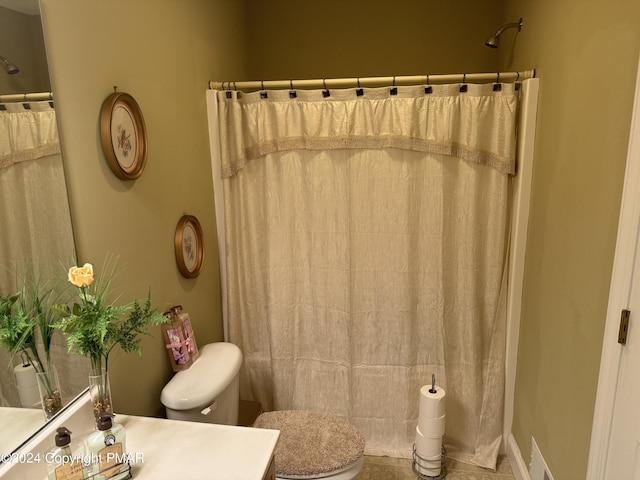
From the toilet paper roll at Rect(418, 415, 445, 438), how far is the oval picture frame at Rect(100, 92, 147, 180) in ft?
5.42

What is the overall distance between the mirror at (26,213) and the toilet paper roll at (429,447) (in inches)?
61.3

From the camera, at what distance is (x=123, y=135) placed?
1413mm

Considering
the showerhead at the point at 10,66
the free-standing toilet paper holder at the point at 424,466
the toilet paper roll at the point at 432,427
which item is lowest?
the free-standing toilet paper holder at the point at 424,466

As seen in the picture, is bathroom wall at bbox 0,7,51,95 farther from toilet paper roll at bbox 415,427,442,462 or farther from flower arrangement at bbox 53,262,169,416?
toilet paper roll at bbox 415,427,442,462

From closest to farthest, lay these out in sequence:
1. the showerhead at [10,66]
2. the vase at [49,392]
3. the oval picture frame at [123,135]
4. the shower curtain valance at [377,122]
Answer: the showerhead at [10,66] → the vase at [49,392] → the oval picture frame at [123,135] → the shower curtain valance at [377,122]

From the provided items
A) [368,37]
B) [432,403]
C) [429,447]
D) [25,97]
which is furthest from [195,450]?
[368,37]

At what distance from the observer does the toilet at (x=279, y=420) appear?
1563 millimetres

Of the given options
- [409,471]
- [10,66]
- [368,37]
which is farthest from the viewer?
[368,37]

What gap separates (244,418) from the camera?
2.12m

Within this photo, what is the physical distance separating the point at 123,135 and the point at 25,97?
1.17 ft

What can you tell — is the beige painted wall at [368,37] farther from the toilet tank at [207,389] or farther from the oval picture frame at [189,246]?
the toilet tank at [207,389]

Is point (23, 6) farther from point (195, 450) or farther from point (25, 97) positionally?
point (195, 450)

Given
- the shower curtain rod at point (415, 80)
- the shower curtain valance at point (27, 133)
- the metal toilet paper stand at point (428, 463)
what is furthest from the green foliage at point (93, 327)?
the metal toilet paper stand at point (428, 463)

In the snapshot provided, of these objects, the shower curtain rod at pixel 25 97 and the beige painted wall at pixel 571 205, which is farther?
the beige painted wall at pixel 571 205
